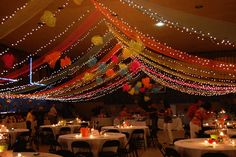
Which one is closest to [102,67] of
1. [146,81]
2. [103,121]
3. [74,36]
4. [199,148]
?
[74,36]

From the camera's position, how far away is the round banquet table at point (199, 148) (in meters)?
4.99

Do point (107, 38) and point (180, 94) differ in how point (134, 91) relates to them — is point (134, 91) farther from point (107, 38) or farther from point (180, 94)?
point (107, 38)

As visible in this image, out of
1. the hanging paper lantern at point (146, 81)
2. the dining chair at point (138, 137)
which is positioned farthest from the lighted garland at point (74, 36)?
the hanging paper lantern at point (146, 81)

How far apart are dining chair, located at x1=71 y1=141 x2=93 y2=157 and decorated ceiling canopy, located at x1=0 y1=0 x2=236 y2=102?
216 cm

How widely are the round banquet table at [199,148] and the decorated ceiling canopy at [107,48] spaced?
1.82m

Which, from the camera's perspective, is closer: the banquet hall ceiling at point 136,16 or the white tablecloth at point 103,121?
the banquet hall ceiling at point 136,16

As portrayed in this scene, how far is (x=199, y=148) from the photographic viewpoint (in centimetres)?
505

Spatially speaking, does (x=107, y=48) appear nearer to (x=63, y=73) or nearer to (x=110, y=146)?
(x=63, y=73)

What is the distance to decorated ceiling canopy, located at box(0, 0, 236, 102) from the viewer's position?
7344 mm

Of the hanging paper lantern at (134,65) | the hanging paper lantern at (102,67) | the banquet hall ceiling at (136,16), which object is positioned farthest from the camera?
the hanging paper lantern at (134,65)

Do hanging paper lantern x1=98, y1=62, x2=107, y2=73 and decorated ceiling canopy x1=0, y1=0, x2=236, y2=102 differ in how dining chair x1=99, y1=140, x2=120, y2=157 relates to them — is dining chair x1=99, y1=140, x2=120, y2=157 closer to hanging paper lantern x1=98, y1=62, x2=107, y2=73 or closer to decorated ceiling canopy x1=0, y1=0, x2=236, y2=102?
decorated ceiling canopy x1=0, y1=0, x2=236, y2=102

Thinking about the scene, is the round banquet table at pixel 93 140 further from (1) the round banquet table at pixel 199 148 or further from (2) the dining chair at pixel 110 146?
(1) the round banquet table at pixel 199 148

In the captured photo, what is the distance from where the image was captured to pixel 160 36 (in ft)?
37.8

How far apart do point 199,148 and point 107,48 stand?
8722mm
